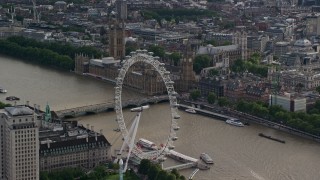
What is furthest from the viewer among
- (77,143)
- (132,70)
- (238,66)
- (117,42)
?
(117,42)

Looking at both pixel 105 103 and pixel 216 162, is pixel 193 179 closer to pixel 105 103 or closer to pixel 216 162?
pixel 216 162

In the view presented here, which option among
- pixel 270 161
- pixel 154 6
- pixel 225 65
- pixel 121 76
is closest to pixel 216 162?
pixel 270 161

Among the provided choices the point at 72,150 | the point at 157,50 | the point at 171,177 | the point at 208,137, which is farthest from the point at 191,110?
the point at 157,50

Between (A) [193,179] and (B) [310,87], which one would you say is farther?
(B) [310,87]

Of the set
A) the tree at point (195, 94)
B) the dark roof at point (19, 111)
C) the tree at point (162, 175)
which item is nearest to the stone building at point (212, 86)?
the tree at point (195, 94)

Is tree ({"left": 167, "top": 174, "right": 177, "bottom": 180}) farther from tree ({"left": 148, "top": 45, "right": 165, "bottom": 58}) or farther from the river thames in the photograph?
tree ({"left": 148, "top": 45, "right": 165, "bottom": 58})

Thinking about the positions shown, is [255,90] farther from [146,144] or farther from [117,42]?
[117,42]

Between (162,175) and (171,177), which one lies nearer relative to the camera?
(171,177)
